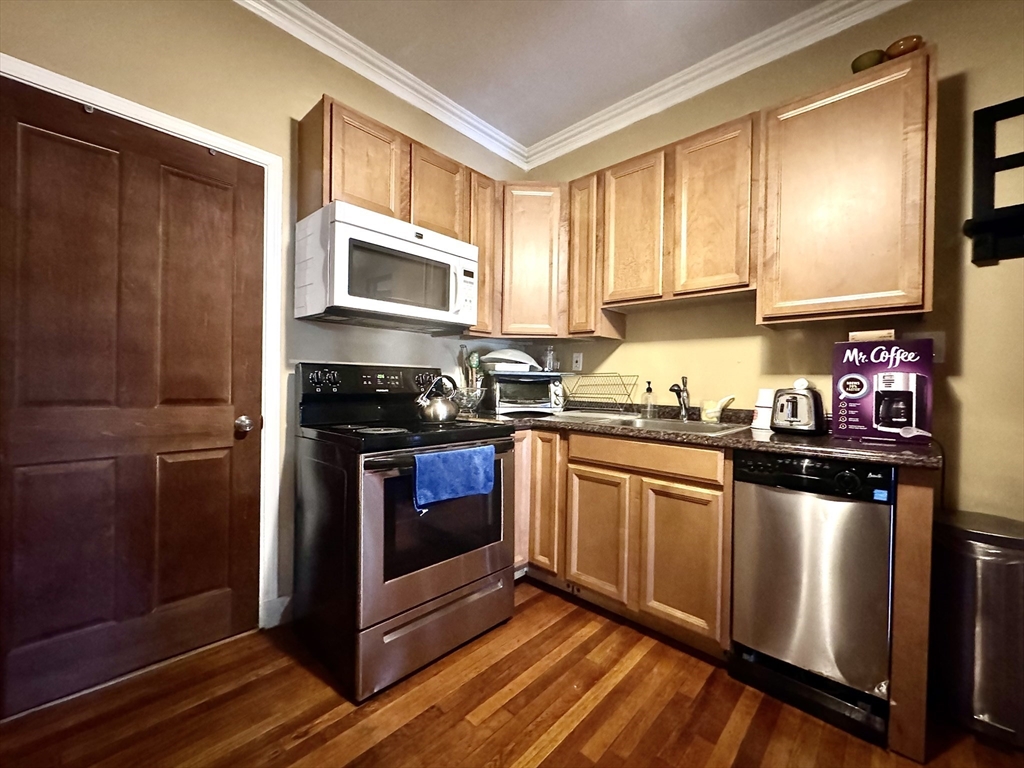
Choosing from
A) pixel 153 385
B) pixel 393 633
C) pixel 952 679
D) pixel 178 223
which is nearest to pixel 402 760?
pixel 393 633

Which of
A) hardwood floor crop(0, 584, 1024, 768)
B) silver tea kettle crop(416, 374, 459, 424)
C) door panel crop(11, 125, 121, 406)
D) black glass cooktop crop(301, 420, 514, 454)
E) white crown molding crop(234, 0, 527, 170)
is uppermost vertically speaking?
white crown molding crop(234, 0, 527, 170)

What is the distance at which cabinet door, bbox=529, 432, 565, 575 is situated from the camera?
2186 mm

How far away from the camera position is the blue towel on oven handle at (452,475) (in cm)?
162

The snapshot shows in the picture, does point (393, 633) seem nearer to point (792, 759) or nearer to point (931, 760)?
point (792, 759)

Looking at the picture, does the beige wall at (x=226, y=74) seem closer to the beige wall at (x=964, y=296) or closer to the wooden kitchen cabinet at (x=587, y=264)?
the wooden kitchen cabinet at (x=587, y=264)

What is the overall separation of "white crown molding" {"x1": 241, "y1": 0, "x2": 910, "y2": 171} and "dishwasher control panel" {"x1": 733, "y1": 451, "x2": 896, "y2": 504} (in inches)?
77.2

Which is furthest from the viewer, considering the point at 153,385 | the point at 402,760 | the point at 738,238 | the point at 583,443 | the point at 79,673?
the point at 583,443

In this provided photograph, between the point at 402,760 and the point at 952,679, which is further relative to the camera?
the point at 952,679

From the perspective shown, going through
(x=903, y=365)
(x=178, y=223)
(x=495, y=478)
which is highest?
(x=178, y=223)

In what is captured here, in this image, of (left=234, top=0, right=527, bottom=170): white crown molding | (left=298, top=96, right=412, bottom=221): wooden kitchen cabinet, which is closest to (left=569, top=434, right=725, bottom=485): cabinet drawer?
(left=298, top=96, right=412, bottom=221): wooden kitchen cabinet

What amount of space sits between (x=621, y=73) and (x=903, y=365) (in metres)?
1.96

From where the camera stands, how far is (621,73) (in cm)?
231

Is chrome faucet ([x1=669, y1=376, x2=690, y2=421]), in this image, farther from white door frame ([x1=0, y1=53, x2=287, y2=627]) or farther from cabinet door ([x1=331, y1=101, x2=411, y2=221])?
white door frame ([x1=0, y1=53, x2=287, y2=627])

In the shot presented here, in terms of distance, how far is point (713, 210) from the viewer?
Answer: 2.00 m
